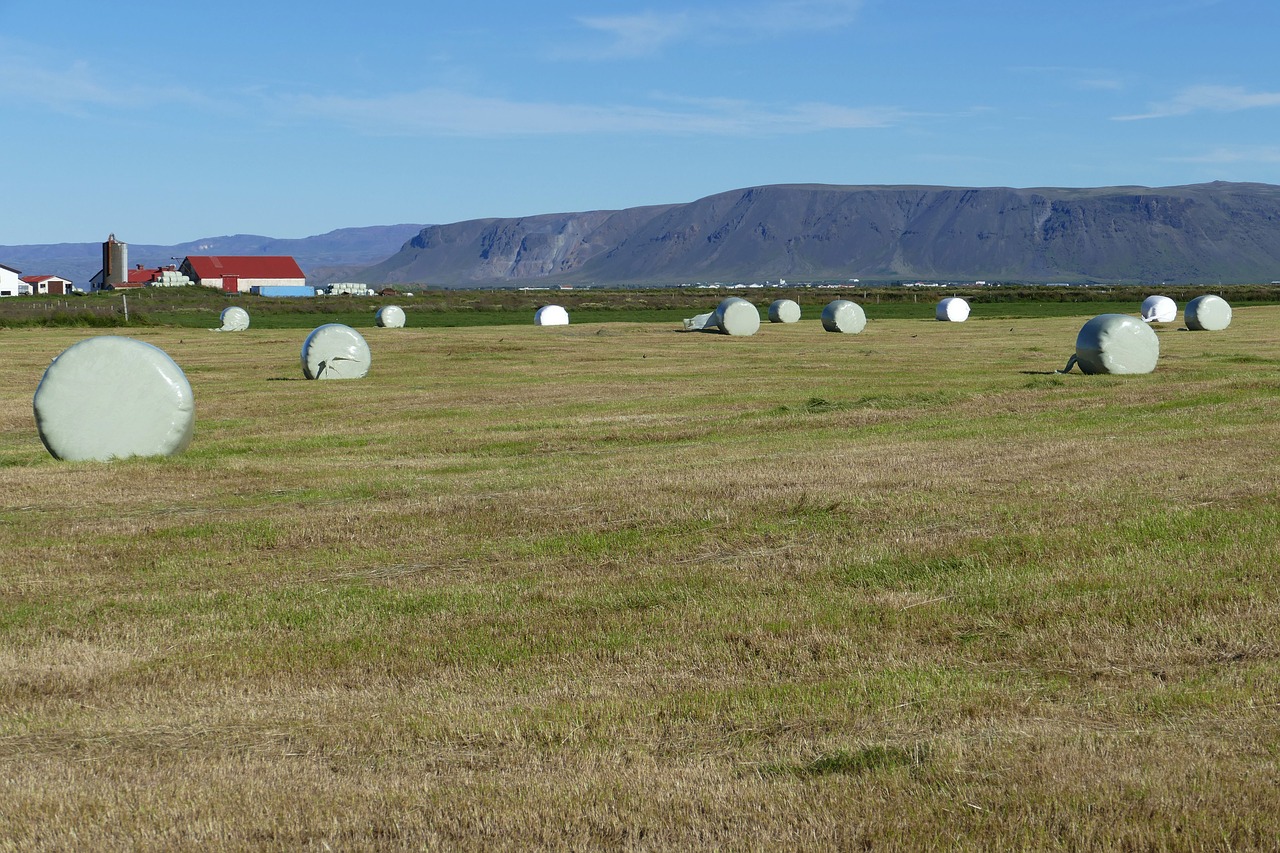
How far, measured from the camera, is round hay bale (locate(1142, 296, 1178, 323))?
64.6 metres

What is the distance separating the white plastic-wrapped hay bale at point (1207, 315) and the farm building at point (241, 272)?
14917 centimetres

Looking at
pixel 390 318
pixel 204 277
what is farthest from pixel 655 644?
pixel 204 277

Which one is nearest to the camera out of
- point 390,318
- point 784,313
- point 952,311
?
point 784,313

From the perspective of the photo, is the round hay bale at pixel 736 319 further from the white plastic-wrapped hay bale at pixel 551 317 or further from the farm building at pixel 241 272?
the farm building at pixel 241 272

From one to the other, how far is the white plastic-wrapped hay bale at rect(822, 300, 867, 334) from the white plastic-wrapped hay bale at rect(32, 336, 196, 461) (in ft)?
142

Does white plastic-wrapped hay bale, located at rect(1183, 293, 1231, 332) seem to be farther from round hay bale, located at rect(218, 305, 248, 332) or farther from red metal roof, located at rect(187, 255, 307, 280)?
red metal roof, located at rect(187, 255, 307, 280)

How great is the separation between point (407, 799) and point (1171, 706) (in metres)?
4.21

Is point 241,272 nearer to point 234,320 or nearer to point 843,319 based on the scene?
point 234,320

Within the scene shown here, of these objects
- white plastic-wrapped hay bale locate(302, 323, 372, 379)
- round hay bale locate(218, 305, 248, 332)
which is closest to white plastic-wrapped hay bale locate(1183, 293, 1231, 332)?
white plastic-wrapped hay bale locate(302, 323, 372, 379)

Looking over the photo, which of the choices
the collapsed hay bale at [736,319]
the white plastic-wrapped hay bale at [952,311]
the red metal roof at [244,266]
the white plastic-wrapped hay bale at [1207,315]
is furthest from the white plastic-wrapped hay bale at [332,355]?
the red metal roof at [244,266]

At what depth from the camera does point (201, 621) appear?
10.2 m

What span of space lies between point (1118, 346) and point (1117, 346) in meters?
0.02

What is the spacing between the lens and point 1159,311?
212ft

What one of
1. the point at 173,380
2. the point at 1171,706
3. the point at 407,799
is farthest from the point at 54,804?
the point at 173,380
